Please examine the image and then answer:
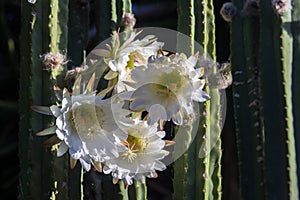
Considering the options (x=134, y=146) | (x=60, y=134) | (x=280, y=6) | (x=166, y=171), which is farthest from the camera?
(x=166, y=171)

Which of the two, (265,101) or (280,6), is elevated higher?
(280,6)

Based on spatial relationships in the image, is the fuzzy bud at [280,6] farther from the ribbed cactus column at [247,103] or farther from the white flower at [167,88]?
the white flower at [167,88]

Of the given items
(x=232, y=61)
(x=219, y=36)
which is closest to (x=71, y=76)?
(x=232, y=61)

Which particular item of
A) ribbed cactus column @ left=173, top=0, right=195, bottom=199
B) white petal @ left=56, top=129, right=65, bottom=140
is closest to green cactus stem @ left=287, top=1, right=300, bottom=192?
ribbed cactus column @ left=173, top=0, right=195, bottom=199

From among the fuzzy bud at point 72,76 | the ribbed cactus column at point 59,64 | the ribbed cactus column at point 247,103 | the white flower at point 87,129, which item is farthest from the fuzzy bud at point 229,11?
the white flower at point 87,129

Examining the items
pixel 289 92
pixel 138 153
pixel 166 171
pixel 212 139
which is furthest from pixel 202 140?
pixel 166 171

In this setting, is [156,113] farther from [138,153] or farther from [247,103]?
[247,103]
